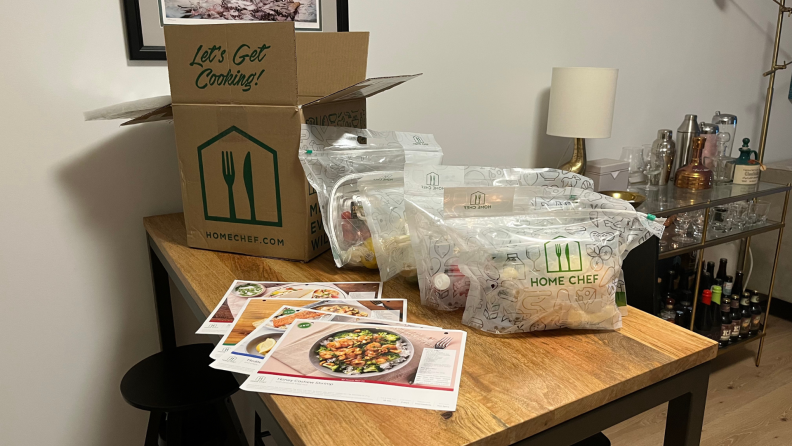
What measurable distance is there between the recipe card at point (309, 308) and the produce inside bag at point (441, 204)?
6 cm

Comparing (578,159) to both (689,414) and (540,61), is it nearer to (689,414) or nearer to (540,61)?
(540,61)

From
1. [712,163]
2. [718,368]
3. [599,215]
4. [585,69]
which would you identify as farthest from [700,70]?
[599,215]

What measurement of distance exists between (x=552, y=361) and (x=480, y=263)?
17cm

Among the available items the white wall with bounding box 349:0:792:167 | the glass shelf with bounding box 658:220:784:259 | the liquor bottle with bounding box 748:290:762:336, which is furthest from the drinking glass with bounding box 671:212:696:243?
the liquor bottle with bounding box 748:290:762:336

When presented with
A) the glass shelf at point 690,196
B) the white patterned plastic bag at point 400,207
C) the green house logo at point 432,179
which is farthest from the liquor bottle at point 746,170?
the green house logo at point 432,179

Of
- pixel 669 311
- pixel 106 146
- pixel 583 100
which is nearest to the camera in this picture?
pixel 106 146

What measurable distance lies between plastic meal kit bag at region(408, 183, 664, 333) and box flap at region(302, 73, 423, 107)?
0.32m

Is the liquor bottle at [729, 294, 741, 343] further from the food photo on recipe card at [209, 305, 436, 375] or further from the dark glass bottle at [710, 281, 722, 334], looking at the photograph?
the food photo on recipe card at [209, 305, 436, 375]

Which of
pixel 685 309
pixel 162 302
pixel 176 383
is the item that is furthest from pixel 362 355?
pixel 685 309

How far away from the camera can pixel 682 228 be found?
2152 millimetres

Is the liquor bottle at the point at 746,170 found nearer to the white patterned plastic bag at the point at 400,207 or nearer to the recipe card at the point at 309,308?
the white patterned plastic bag at the point at 400,207

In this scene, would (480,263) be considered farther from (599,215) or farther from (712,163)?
(712,163)

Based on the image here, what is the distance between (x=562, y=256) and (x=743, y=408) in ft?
6.27

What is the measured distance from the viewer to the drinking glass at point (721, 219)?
229 centimetres
